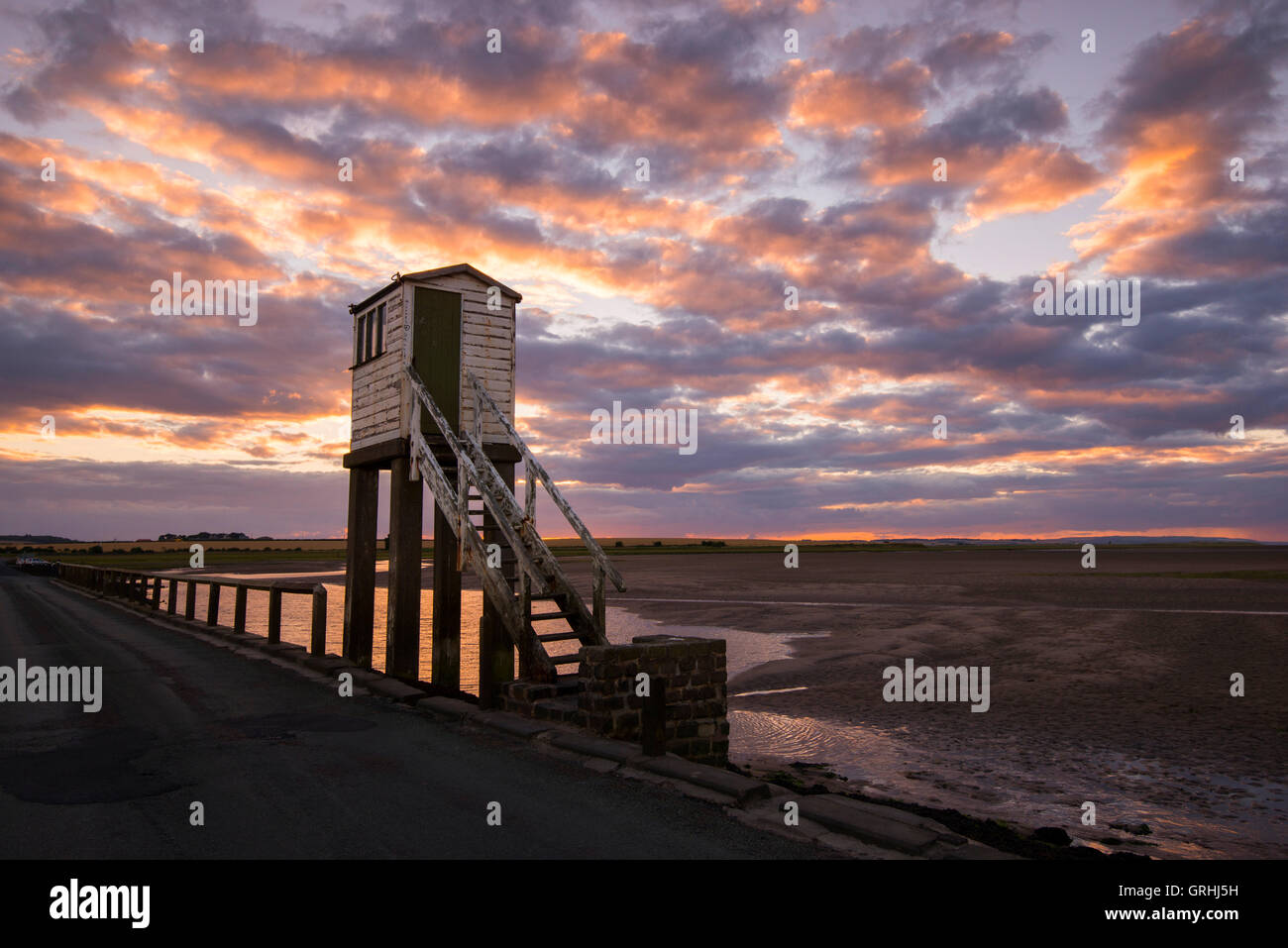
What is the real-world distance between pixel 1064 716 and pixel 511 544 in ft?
27.4

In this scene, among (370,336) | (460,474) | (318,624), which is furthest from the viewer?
(370,336)

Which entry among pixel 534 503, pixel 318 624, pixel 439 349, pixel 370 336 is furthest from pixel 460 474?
pixel 370 336

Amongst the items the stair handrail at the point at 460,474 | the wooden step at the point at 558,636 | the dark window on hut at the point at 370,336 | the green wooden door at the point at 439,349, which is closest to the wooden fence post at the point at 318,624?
the stair handrail at the point at 460,474

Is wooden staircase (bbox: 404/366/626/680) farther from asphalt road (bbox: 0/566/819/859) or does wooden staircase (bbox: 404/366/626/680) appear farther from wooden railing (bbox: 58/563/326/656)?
wooden railing (bbox: 58/563/326/656)

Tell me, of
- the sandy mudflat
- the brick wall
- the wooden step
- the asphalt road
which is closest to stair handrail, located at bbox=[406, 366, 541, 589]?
the wooden step

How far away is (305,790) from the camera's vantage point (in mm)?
6379

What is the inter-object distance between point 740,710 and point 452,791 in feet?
22.3

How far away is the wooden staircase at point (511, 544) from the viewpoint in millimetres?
A: 9797

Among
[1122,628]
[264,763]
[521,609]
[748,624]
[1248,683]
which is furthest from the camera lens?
[748,624]

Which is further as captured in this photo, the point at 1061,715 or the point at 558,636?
the point at 1061,715

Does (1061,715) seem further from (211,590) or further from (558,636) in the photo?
(211,590)
